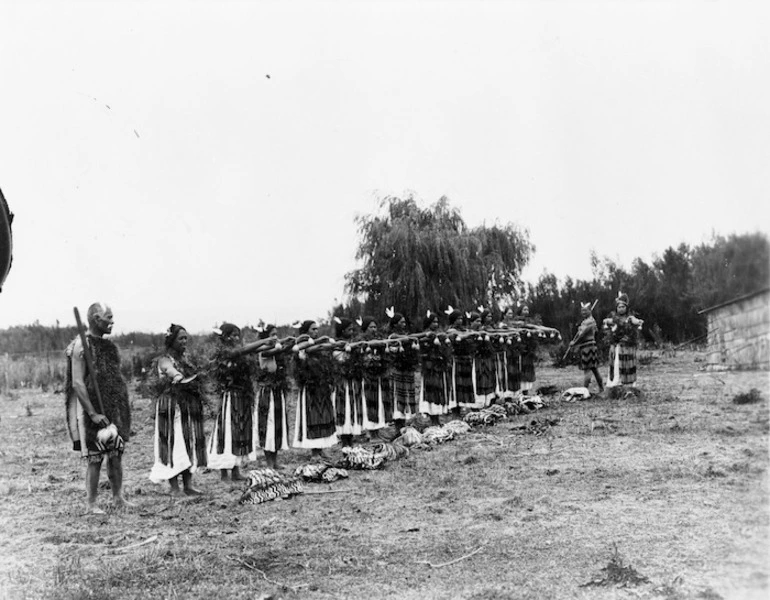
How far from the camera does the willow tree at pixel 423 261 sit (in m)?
19.1

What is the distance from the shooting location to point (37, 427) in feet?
42.9

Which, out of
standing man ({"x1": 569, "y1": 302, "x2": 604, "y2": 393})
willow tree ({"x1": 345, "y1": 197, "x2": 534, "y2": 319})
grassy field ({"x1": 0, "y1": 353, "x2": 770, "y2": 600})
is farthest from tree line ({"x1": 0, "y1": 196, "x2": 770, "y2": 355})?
grassy field ({"x1": 0, "y1": 353, "x2": 770, "y2": 600})

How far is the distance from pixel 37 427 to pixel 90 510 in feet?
25.7

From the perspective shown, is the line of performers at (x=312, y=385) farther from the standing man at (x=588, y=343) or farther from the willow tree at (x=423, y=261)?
the willow tree at (x=423, y=261)

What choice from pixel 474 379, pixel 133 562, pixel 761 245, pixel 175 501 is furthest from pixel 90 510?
pixel 474 379

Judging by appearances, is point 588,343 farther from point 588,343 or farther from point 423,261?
point 423,261

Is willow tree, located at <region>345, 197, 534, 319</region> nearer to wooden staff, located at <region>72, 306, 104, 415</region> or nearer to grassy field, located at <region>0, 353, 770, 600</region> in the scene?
grassy field, located at <region>0, 353, 770, 600</region>

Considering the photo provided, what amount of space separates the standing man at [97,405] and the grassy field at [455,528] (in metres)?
0.39

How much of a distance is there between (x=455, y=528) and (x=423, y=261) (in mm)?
14284

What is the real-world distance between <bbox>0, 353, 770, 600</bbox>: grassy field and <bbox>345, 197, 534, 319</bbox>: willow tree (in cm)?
1017

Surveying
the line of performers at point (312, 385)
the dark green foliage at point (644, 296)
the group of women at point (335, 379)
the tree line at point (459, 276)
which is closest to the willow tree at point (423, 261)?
the tree line at point (459, 276)

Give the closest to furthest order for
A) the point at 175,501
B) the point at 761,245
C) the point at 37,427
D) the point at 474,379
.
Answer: the point at 761,245, the point at 175,501, the point at 474,379, the point at 37,427

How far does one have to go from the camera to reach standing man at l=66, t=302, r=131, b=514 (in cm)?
605

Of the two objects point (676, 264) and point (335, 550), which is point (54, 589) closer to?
point (335, 550)
